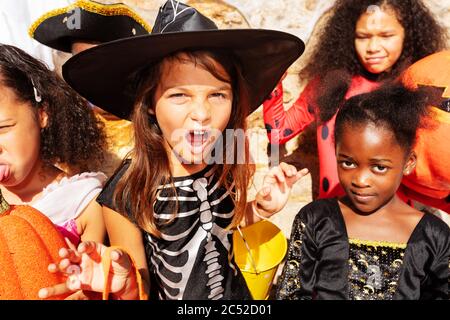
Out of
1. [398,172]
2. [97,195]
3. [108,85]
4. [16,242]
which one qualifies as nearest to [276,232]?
[398,172]

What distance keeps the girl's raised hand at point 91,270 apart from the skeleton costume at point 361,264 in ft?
1.80

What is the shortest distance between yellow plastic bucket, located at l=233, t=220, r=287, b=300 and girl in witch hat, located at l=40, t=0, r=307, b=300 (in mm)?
88

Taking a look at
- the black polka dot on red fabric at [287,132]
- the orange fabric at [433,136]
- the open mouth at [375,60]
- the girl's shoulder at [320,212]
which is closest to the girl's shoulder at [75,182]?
the girl's shoulder at [320,212]

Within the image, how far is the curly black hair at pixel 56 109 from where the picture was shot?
1.68 metres

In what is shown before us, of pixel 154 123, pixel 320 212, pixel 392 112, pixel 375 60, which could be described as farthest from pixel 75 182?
pixel 375 60

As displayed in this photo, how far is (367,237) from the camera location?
1575 millimetres

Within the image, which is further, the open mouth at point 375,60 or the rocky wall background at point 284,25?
the rocky wall background at point 284,25

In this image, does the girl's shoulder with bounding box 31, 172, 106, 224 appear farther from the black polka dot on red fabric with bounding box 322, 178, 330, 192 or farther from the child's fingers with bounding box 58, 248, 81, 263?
the black polka dot on red fabric with bounding box 322, 178, 330, 192

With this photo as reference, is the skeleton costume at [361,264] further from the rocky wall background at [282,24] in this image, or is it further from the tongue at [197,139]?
the rocky wall background at [282,24]

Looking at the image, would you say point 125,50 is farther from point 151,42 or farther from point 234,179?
point 234,179

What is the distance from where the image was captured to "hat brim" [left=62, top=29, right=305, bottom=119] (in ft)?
4.71

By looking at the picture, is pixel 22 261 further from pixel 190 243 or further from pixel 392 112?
pixel 392 112

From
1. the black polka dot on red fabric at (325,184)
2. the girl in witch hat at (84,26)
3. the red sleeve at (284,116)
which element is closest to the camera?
the girl in witch hat at (84,26)

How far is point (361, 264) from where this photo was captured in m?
1.54
